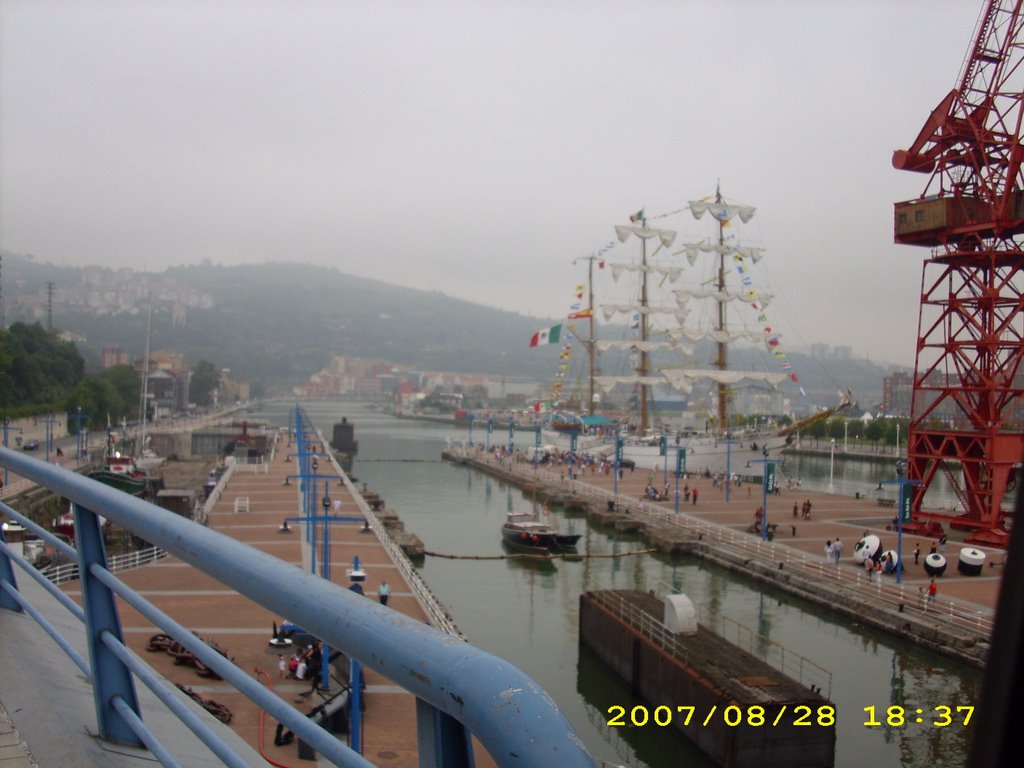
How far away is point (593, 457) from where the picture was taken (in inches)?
1967

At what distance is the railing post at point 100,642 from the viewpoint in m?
1.96

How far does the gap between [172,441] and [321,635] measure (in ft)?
183

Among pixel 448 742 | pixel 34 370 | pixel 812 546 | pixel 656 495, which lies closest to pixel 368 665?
pixel 448 742

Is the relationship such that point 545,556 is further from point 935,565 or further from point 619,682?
point 619,682

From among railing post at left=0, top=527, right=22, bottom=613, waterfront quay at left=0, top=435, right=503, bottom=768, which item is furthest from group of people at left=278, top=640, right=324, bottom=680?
railing post at left=0, top=527, right=22, bottom=613

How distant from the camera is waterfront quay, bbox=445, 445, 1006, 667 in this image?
1530 centimetres

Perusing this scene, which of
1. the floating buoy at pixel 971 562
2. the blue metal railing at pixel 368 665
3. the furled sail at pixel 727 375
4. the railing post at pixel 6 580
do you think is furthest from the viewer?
the furled sail at pixel 727 375

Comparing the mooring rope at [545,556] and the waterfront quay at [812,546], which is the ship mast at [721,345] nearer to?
the waterfront quay at [812,546]

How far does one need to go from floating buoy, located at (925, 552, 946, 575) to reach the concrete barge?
718cm

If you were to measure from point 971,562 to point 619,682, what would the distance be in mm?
9404

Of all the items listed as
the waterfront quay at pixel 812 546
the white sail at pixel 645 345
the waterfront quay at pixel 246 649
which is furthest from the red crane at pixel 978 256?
the white sail at pixel 645 345

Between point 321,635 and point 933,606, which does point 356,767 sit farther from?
point 933,606

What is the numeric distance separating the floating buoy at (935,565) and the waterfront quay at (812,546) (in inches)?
6.6

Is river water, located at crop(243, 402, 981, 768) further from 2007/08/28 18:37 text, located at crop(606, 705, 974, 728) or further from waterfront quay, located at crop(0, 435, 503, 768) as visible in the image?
waterfront quay, located at crop(0, 435, 503, 768)
